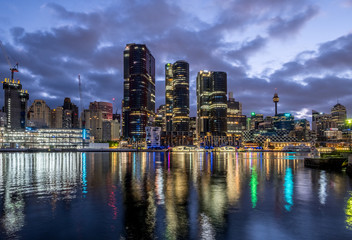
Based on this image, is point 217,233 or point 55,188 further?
point 55,188

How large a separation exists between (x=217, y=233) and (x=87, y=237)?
8.89 m

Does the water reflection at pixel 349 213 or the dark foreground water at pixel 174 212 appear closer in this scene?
the dark foreground water at pixel 174 212

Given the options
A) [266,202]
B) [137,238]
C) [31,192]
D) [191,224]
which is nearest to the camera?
[137,238]

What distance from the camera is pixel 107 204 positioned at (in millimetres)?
28031

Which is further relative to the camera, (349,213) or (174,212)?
(349,213)

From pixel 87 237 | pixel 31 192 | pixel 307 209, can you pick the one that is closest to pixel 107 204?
pixel 87 237

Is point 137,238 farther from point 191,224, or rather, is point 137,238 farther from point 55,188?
point 55,188

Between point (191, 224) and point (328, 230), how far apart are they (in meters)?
10.1

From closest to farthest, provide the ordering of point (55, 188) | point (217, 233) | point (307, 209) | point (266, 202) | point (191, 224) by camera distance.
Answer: point (217, 233)
point (191, 224)
point (307, 209)
point (266, 202)
point (55, 188)

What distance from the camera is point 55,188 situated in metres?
37.8

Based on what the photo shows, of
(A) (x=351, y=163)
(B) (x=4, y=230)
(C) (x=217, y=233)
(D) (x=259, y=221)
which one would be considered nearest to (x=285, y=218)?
(D) (x=259, y=221)

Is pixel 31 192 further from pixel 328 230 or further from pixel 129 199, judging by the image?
pixel 328 230

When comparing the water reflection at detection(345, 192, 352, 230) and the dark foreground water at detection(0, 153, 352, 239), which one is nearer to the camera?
the dark foreground water at detection(0, 153, 352, 239)

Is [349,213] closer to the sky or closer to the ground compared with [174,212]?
closer to the ground
